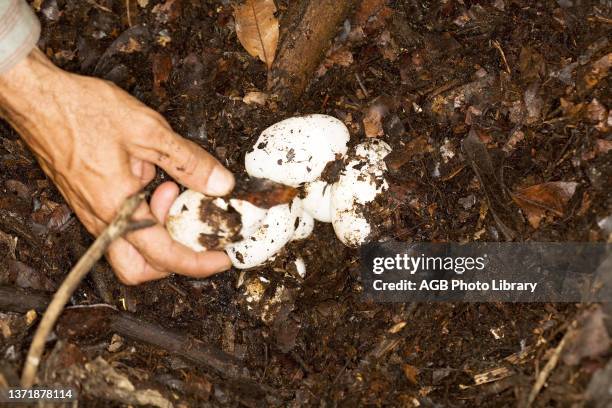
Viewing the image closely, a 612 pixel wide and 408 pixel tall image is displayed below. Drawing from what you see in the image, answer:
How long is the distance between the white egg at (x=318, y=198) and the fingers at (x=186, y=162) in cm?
42

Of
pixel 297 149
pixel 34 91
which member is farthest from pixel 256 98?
pixel 34 91

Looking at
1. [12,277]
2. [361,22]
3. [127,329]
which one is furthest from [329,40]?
[12,277]

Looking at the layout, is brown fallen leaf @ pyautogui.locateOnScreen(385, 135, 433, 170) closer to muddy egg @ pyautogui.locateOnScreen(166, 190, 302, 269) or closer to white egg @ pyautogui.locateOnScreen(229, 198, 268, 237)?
muddy egg @ pyautogui.locateOnScreen(166, 190, 302, 269)

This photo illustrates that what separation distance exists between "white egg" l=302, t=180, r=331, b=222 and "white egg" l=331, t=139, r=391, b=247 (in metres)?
0.04

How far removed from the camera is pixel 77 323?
253 cm

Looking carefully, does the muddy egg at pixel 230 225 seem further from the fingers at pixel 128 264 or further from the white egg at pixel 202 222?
the fingers at pixel 128 264

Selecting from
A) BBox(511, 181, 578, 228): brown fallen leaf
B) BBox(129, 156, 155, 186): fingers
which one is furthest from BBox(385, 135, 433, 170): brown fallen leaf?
BBox(129, 156, 155, 186): fingers

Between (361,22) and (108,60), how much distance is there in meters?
1.30

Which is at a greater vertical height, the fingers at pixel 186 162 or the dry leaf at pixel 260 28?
the dry leaf at pixel 260 28

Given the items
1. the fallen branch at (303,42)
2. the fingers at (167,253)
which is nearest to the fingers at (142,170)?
the fingers at (167,253)

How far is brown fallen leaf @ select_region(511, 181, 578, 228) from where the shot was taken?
7.97 feet

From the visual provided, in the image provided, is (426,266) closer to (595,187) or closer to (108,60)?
(595,187)

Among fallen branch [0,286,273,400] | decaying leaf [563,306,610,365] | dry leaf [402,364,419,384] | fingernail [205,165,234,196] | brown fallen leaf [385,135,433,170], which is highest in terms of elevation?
brown fallen leaf [385,135,433,170]

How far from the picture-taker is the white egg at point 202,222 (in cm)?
231
